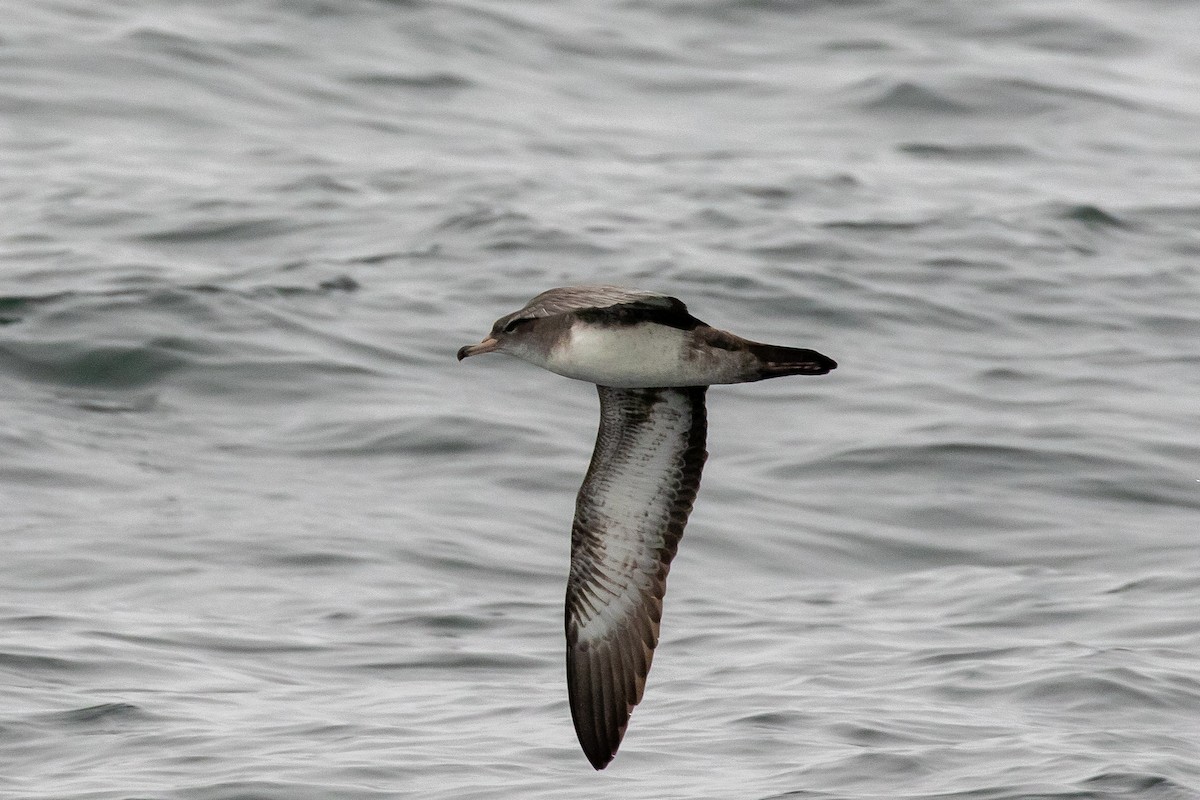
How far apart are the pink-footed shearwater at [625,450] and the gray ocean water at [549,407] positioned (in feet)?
2.76

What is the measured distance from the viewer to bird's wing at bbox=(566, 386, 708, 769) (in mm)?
8148

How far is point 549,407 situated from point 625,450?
6.29 metres

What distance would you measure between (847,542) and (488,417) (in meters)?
2.65

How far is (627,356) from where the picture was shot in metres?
7.22

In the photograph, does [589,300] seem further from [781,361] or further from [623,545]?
[623,545]

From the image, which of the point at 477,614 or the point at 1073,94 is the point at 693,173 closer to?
the point at 1073,94

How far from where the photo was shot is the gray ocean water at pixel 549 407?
9.91 metres

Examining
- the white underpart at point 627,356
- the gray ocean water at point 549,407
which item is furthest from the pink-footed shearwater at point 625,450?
the gray ocean water at point 549,407

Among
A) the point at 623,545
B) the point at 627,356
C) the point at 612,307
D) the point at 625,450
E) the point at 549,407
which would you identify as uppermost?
the point at 612,307

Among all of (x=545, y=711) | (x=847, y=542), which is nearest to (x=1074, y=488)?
(x=847, y=542)

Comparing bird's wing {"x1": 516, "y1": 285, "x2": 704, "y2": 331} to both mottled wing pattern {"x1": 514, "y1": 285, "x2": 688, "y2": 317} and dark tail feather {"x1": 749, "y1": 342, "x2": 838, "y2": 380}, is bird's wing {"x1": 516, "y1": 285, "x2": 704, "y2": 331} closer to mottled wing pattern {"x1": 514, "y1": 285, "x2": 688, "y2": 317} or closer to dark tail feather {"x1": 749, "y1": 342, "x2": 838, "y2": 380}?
mottled wing pattern {"x1": 514, "y1": 285, "x2": 688, "y2": 317}

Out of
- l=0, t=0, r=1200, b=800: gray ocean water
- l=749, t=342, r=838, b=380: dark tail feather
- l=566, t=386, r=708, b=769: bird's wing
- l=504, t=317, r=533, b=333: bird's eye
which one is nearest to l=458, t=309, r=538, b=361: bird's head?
l=504, t=317, r=533, b=333: bird's eye

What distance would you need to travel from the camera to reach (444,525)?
12711 mm

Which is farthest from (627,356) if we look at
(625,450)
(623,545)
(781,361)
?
(623,545)
